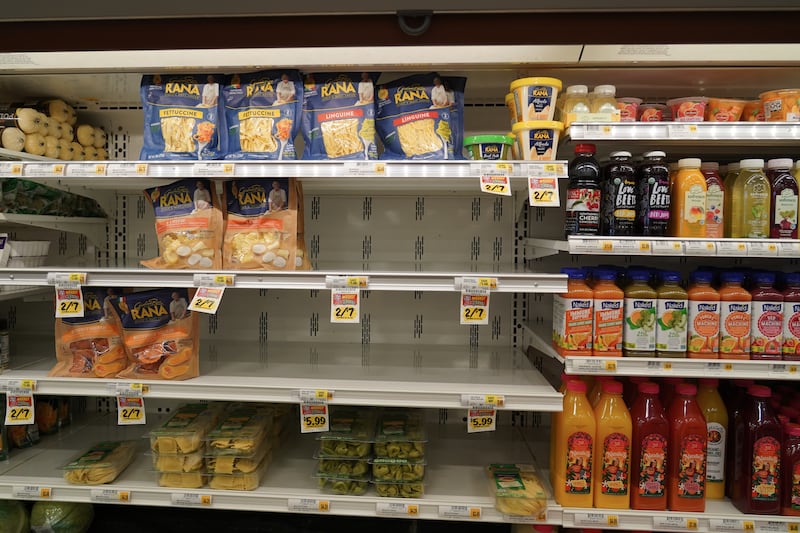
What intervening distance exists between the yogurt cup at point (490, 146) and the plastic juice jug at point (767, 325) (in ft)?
3.20

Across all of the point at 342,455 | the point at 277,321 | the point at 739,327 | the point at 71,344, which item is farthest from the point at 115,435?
the point at 739,327

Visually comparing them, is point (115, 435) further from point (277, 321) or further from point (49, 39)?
point (49, 39)

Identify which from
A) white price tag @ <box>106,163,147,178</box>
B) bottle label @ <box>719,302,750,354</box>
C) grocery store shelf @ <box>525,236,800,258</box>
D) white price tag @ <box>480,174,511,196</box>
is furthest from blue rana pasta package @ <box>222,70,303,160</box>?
bottle label @ <box>719,302,750,354</box>

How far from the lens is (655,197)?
158 cm

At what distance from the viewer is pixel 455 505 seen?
1.64 meters

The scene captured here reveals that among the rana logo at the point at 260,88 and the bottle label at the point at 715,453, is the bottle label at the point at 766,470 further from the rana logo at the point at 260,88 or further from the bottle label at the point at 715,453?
the rana logo at the point at 260,88

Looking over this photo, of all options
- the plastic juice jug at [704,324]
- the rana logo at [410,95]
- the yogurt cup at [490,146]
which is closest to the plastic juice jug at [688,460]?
the plastic juice jug at [704,324]

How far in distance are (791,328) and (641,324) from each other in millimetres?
502

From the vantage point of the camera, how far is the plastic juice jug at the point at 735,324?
5.23 feet

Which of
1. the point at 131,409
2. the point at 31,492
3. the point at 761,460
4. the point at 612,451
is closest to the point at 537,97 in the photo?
the point at 612,451

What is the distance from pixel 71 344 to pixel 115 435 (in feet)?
1.93

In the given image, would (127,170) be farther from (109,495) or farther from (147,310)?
(109,495)

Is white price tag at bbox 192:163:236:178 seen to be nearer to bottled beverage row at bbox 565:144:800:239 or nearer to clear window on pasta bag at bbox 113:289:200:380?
clear window on pasta bag at bbox 113:289:200:380

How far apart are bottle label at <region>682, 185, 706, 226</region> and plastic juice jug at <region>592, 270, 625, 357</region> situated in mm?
331
